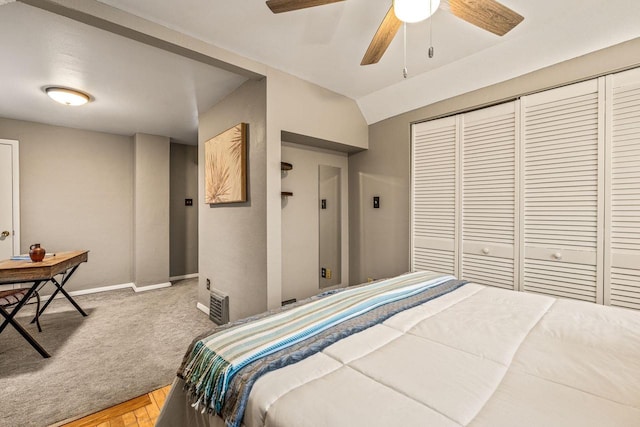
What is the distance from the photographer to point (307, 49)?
88.3 inches

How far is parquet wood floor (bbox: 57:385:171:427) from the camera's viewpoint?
5.40 feet

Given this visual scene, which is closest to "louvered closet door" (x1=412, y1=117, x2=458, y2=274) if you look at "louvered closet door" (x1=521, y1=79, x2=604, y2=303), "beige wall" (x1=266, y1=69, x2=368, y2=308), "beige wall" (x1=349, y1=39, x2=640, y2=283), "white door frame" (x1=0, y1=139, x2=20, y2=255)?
"beige wall" (x1=349, y1=39, x2=640, y2=283)

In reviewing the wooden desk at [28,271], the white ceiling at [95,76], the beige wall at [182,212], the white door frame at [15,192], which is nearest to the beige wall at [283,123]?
the white ceiling at [95,76]

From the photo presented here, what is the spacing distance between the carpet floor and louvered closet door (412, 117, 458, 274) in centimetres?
251

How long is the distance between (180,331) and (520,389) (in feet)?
9.92

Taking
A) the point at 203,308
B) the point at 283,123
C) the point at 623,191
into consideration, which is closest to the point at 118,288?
the point at 203,308

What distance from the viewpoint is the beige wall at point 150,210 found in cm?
440

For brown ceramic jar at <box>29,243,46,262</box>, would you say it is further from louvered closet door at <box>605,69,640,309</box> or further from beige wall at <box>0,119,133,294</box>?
louvered closet door at <box>605,69,640,309</box>

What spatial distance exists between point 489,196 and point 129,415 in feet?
10.2

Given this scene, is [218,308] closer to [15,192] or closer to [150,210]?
[150,210]

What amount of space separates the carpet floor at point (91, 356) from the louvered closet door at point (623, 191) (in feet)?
10.7

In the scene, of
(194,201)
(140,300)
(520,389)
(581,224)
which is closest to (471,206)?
(581,224)

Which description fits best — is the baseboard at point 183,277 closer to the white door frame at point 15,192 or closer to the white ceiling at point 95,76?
the white door frame at point 15,192

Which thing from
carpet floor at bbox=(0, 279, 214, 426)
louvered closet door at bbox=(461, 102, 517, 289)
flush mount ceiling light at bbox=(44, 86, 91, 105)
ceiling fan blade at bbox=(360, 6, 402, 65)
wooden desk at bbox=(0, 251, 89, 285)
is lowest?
carpet floor at bbox=(0, 279, 214, 426)
